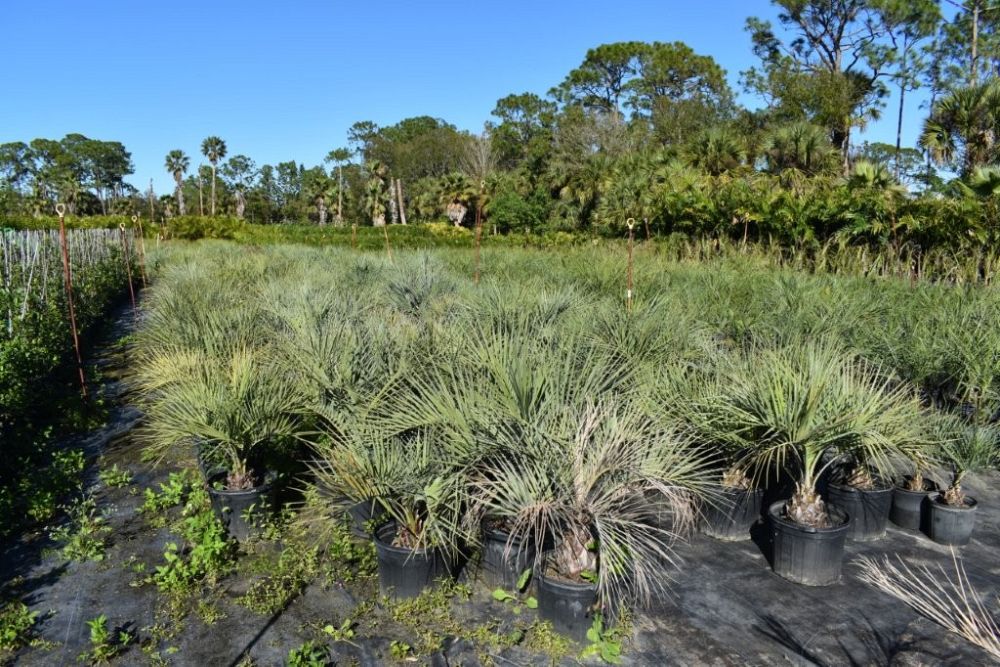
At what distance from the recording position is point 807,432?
3.93 meters

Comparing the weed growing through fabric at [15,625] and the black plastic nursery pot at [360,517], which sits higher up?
the black plastic nursery pot at [360,517]

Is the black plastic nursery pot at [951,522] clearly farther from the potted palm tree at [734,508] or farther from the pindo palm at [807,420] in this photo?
the potted palm tree at [734,508]

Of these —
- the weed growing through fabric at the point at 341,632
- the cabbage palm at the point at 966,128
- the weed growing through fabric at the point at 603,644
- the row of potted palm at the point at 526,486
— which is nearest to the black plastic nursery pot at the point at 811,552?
the row of potted palm at the point at 526,486

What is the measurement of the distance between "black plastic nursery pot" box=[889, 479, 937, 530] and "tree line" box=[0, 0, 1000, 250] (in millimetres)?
7901

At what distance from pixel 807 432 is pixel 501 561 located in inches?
74.3

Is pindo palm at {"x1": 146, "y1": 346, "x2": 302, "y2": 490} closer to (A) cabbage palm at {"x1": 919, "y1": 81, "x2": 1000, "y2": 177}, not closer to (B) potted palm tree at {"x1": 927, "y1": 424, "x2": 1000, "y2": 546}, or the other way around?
(B) potted palm tree at {"x1": 927, "y1": 424, "x2": 1000, "y2": 546}

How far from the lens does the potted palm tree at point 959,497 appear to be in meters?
4.48

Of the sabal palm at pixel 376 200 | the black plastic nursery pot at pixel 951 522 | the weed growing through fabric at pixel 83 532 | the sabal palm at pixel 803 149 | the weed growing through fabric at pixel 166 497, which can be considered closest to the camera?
the weed growing through fabric at pixel 83 532

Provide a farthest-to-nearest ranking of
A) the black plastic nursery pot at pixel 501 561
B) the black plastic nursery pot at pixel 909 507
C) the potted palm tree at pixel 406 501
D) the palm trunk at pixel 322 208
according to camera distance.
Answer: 1. the palm trunk at pixel 322 208
2. the black plastic nursery pot at pixel 909 507
3. the black plastic nursery pot at pixel 501 561
4. the potted palm tree at pixel 406 501

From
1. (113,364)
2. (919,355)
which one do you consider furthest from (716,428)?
(113,364)

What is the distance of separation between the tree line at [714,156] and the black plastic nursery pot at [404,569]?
8207mm

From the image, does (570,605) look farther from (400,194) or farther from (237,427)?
(400,194)

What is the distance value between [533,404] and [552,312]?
3205 mm

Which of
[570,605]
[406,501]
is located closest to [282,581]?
[406,501]
